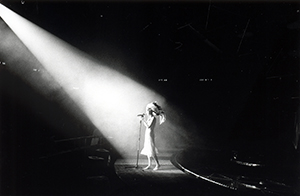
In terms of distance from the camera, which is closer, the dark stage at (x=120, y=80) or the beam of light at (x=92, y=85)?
the dark stage at (x=120, y=80)

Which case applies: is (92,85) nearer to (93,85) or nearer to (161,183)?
(93,85)

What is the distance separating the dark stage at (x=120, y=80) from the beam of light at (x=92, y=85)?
0.03 metres

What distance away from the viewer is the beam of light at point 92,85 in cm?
613

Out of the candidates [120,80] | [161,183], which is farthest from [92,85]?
[161,183]

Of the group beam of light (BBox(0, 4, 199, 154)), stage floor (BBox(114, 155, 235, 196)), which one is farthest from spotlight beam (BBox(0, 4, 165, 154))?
stage floor (BBox(114, 155, 235, 196))

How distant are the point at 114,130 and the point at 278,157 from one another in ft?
20.9

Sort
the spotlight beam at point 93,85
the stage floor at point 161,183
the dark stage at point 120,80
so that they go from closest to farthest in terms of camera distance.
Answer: the stage floor at point 161,183, the dark stage at point 120,80, the spotlight beam at point 93,85

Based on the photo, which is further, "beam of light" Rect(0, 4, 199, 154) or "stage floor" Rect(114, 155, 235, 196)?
"beam of light" Rect(0, 4, 199, 154)

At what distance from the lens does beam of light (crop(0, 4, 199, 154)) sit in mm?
6130

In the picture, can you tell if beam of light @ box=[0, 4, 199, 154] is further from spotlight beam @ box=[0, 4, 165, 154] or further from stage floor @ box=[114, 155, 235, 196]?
stage floor @ box=[114, 155, 235, 196]

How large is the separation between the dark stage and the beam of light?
1.4 inches

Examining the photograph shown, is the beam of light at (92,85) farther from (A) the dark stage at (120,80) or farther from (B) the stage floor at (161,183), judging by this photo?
(B) the stage floor at (161,183)

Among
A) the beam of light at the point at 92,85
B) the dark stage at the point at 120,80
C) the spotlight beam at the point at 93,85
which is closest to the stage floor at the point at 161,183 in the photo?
the dark stage at the point at 120,80

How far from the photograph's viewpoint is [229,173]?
537 centimetres
